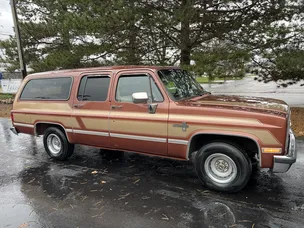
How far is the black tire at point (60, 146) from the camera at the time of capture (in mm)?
5504

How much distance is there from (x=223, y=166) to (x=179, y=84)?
165 cm

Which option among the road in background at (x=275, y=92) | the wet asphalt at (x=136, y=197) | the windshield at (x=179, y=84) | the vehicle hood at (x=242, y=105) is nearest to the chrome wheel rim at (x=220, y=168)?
the wet asphalt at (x=136, y=197)

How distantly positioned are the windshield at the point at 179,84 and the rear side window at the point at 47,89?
2107 mm

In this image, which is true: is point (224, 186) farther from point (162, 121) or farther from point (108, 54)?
point (108, 54)

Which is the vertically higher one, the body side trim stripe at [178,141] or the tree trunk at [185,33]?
the tree trunk at [185,33]

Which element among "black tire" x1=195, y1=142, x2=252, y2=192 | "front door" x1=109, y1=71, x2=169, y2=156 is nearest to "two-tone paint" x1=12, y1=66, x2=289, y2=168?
"front door" x1=109, y1=71, x2=169, y2=156

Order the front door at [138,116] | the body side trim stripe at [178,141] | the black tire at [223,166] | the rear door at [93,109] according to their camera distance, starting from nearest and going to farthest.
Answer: the black tire at [223,166]
the body side trim stripe at [178,141]
the front door at [138,116]
the rear door at [93,109]

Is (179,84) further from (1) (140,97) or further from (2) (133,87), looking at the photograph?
(1) (140,97)

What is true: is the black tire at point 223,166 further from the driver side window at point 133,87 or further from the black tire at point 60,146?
the black tire at point 60,146

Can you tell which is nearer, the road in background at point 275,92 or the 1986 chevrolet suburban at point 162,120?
the 1986 chevrolet suburban at point 162,120

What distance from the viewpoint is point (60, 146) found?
562 centimetres

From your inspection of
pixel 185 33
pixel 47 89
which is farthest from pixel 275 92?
pixel 47 89

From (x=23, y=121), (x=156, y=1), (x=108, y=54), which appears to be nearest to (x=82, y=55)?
(x=108, y=54)

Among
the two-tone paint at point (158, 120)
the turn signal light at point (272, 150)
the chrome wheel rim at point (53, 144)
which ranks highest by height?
the two-tone paint at point (158, 120)
